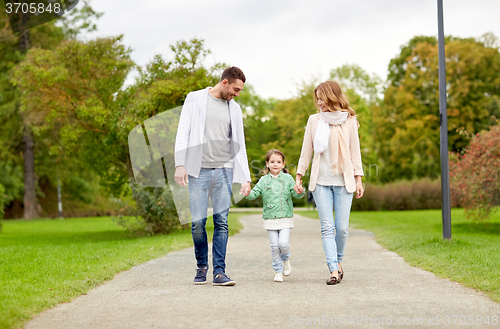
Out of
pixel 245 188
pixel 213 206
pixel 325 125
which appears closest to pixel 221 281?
pixel 213 206

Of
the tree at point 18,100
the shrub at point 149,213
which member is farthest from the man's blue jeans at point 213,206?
the tree at point 18,100

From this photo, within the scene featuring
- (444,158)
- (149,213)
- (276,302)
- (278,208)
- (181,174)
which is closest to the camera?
(276,302)

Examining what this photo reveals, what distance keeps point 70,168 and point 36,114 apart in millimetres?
21931

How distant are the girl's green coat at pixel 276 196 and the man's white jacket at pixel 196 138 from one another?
1.31ft

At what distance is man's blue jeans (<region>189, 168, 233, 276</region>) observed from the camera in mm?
5418

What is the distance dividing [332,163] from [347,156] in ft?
0.59

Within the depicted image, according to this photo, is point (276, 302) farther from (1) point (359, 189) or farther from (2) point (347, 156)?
(2) point (347, 156)

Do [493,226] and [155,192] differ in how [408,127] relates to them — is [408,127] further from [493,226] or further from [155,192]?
[155,192]

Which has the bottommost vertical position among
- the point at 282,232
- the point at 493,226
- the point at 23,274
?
the point at 493,226

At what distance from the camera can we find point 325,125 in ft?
18.4

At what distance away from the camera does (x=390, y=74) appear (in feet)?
144

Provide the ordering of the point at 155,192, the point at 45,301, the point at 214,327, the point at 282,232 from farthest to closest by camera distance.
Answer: the point at 155,192 → the point at 282,232 → the point at 45,301 → the point at 214,327

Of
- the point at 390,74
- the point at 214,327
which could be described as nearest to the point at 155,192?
the point at 214,327

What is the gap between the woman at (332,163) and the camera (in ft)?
18.1
